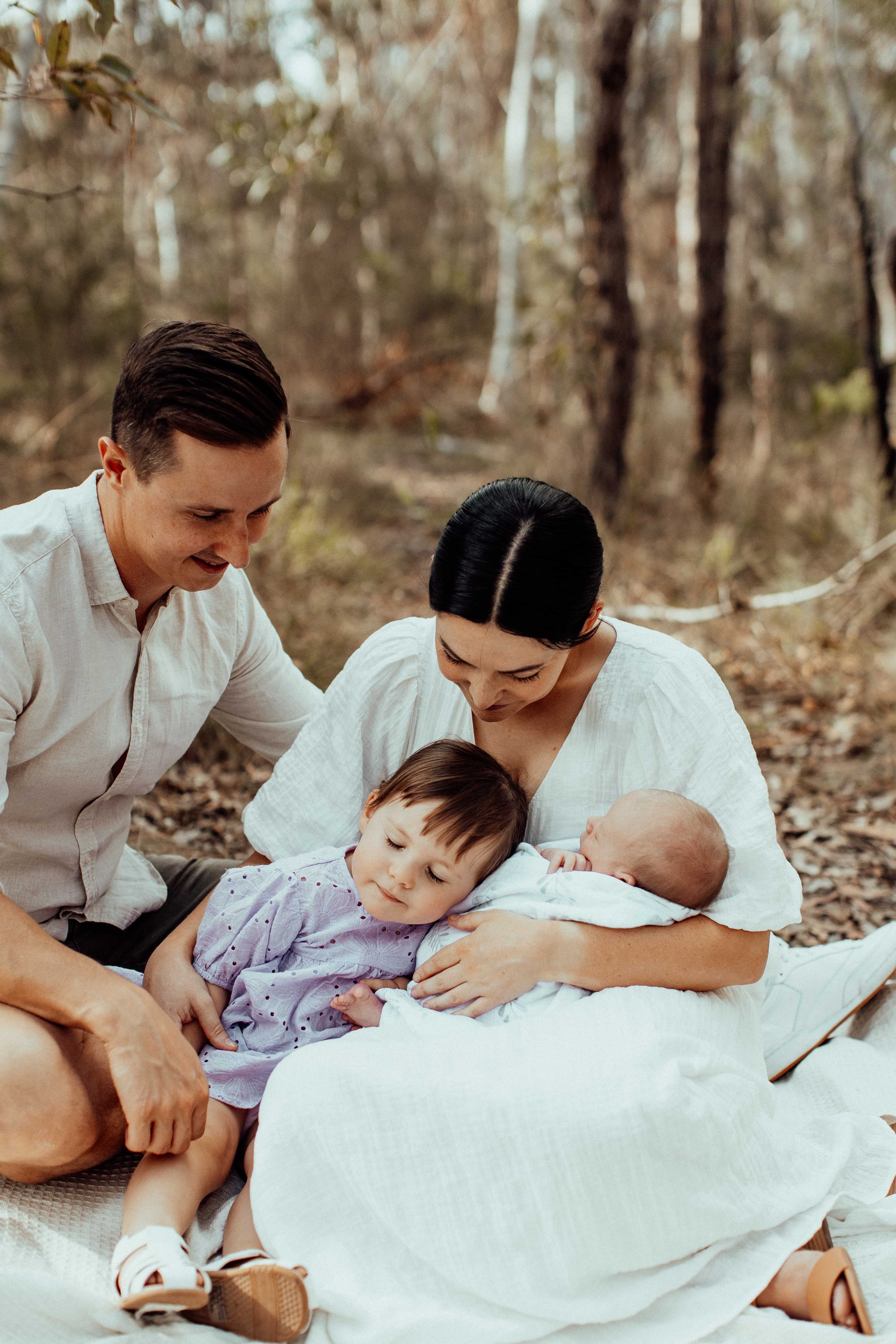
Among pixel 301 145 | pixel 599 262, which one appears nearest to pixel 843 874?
pixel 599 262

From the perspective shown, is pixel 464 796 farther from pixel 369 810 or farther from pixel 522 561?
pixel 522 561

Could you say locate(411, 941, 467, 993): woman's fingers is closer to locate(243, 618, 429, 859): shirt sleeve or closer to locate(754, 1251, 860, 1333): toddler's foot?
locate(243, 618, 429, 859): shirt sleeve

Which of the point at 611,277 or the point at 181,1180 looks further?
the point at 611,277

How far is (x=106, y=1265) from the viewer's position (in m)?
1.86

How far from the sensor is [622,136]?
7227mm

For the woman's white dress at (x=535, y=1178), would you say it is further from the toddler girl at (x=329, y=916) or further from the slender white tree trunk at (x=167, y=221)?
the slender white tree trunk at (x=167, y=221)

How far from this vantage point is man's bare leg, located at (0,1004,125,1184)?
1.75m

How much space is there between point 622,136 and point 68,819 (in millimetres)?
6639

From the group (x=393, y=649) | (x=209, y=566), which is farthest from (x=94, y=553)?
(x=393, y=649)

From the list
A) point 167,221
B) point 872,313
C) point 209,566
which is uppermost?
point 167,221

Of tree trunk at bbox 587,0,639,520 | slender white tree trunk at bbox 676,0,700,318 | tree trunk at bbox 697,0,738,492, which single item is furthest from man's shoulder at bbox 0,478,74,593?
slender white tree trunk at bbox 676,0,700,318

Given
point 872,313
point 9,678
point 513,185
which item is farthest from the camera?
point 513,185

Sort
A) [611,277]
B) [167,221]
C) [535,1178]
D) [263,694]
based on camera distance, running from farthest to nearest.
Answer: [167,221]
[611,277]
[263,694]
[535,1178]

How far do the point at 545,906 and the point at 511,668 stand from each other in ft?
1.56
